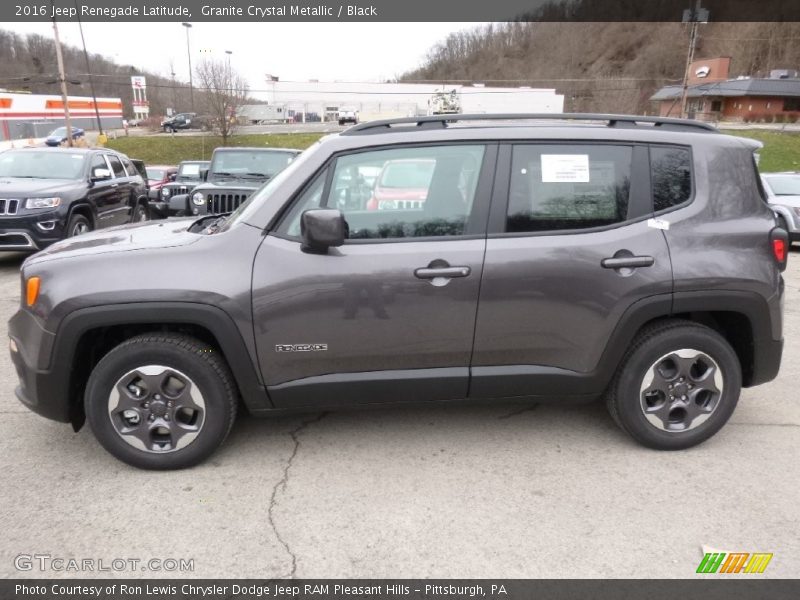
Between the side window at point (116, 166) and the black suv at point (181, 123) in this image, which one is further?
the black suv at point (181, 123)

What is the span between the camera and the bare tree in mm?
40844

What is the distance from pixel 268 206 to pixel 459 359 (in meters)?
1.32

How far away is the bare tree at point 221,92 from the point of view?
40.8 m

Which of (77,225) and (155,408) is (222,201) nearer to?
(77,225)

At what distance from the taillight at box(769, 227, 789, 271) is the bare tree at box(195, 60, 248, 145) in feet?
140

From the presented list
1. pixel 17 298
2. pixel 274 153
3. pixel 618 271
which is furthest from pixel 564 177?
pixel 274 153

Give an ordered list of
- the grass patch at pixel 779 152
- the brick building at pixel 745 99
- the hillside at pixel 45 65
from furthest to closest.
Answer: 1. the brick building at pixel 745 99
2. the hillside at pixel 45 65
3. the grass patch at pixel 779 152

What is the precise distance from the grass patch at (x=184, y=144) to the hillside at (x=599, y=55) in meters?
31.3

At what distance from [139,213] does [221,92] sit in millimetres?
33050

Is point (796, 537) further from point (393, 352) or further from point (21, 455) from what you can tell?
point (21, 455)

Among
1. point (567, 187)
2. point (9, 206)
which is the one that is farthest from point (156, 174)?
point (567, 187)

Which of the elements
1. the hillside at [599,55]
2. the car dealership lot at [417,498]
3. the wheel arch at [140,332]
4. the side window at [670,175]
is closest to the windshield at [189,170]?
the car dealership lot at [417,498]
